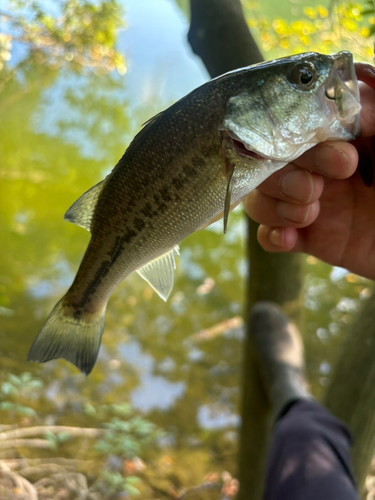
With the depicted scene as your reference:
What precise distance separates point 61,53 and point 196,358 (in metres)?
2.24

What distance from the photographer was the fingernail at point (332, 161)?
563 mm

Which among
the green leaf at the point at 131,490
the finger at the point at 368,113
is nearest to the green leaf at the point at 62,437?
the green leaf at the point at 131,490

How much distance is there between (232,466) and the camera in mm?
1734

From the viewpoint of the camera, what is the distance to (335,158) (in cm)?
57

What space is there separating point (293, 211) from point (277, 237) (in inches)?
4.5

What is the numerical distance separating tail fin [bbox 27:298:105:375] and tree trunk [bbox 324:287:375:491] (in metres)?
1.07

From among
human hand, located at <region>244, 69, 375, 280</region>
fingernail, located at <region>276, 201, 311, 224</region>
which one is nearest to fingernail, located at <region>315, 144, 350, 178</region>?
human hand, located at <region>244, 69, 375, 280</region>

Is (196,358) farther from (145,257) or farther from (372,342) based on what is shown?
(145,257)

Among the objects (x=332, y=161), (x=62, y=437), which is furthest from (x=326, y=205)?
(x=62, y=437)

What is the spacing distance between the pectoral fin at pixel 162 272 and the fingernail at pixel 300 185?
25 centimetres

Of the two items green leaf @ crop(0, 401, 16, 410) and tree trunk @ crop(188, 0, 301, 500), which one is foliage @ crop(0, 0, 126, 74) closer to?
tree trunk @ crop(188, 0, 301, 500)

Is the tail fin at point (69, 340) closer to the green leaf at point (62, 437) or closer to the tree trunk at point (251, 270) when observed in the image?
the tree trunk at point (251, 270)

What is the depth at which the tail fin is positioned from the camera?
55 cm

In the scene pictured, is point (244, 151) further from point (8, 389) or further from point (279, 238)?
point (8, 389)
